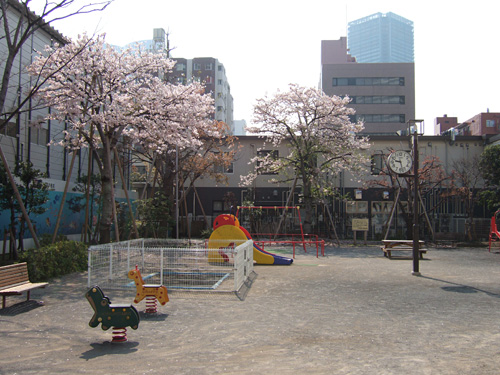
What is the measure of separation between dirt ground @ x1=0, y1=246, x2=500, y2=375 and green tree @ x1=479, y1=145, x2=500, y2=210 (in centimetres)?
1753

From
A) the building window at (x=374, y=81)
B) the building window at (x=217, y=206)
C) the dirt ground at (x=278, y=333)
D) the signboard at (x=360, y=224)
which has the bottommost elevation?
the dirt ground at (x=278, y=333)

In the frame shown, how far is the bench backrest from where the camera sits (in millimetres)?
8609

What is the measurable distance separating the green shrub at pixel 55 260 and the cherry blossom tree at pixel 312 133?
55.5 ft

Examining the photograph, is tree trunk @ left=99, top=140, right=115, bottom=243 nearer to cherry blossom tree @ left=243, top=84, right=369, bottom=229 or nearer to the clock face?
the clock face

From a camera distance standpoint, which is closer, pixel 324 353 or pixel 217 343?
pixel 324 353

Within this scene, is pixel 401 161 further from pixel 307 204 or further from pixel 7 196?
pixel 307 204

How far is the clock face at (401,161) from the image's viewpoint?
1409 centimetres

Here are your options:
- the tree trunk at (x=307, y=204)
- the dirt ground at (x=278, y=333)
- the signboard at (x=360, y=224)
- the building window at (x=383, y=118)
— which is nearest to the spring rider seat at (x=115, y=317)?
the dirt ground at (x=278, y=333)

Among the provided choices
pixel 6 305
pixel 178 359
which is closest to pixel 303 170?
pixel 6 305

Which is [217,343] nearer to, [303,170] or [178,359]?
[178,359]

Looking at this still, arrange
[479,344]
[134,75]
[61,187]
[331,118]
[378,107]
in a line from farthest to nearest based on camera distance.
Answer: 1. [378,107]
2. [331,118]
3. [61,187]
4. [134,75]
5. [479,344]

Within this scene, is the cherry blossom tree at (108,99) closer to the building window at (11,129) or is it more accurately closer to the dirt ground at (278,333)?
the building window at (11,129)

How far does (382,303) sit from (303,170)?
763 inches

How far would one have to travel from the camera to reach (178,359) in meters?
5.67
